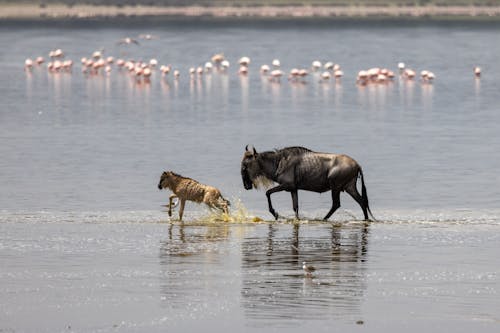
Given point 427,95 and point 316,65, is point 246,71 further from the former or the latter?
point 427,95

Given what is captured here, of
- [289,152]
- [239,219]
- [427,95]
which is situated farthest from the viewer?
[427,95]

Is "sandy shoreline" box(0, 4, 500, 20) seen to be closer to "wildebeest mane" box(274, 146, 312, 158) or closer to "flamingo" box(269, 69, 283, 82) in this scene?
"flamingo" box(269, 69, 283, 82)

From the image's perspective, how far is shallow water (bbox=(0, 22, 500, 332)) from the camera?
711 inches

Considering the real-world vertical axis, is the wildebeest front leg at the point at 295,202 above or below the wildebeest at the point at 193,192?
below

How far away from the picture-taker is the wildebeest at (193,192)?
25328mm

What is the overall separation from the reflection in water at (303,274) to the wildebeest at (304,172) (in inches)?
27.6

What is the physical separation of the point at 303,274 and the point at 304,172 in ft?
19.4

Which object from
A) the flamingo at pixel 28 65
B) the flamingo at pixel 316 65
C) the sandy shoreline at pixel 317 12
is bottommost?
the sandy shoreline at pixel 317 12

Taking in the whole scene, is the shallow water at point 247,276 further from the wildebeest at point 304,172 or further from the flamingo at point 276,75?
the flamingo at point 276,75

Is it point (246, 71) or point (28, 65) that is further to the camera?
point (28, 65)

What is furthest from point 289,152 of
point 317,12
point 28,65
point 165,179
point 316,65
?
point 317,12

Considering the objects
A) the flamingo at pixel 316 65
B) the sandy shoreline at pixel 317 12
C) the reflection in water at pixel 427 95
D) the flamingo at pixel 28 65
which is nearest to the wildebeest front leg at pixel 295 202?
the reflection in water at pixel 427 95

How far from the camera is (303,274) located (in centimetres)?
2020

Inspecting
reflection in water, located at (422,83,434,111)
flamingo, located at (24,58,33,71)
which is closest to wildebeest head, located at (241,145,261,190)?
reflection in water, located at (422,83,434,111)
